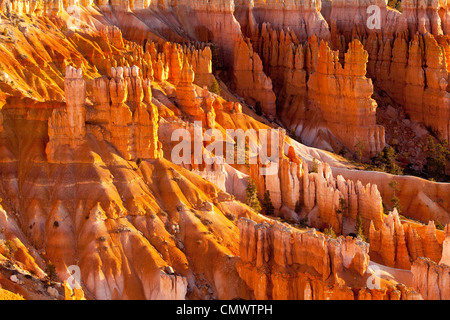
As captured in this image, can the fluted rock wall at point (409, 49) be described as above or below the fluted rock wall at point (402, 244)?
above

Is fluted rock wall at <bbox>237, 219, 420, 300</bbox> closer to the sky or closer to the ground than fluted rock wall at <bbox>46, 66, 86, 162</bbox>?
closer to the ground

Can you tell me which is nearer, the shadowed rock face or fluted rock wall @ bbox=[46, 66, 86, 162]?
the shadowed rock face

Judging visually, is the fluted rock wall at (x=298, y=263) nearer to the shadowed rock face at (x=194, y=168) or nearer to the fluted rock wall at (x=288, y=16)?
the shadowed rock face at (x=194, y=168)

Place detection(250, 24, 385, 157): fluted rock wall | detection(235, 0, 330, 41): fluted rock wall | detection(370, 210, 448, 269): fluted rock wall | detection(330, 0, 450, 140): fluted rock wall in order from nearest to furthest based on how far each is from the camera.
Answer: detection(370, 210, 448, 269): fluted rock wall → detection(250, 24, 385, 157): fluted rock wall → detection(330, 0, 450, 140): fluted rock wall → detection(235, 0, 330, 41): fluted rock wall

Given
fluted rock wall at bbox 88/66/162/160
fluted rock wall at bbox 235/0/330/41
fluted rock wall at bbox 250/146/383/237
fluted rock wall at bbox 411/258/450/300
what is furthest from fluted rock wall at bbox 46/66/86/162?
fluted rock wall at bbox 235/0/330/41

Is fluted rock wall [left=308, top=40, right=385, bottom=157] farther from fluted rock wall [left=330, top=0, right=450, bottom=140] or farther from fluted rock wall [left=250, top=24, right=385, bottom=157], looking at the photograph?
fluted rock wall [left=330, top=0, right=450, bottom=140]

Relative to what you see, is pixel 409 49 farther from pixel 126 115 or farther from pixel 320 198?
pixel 126 115

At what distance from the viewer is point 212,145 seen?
A: 7925 centimetres

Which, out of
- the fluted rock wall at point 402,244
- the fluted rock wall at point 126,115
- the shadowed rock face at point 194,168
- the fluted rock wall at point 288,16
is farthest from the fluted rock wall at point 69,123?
the fluted rock wall at point 288,16

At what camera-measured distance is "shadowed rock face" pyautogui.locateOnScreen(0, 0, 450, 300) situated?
198 ft

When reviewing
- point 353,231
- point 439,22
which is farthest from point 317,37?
point 353,231

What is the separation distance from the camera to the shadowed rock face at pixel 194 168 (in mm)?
60312

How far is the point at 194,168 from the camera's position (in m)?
73.7

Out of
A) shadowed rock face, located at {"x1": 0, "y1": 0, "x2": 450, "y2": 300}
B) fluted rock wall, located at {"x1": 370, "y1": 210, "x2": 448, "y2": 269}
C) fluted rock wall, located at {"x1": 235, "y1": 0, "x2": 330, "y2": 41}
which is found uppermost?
fluted rock wall, located at {"x1": 235, "y1": 0, "x2": 330, "y2": 41}
